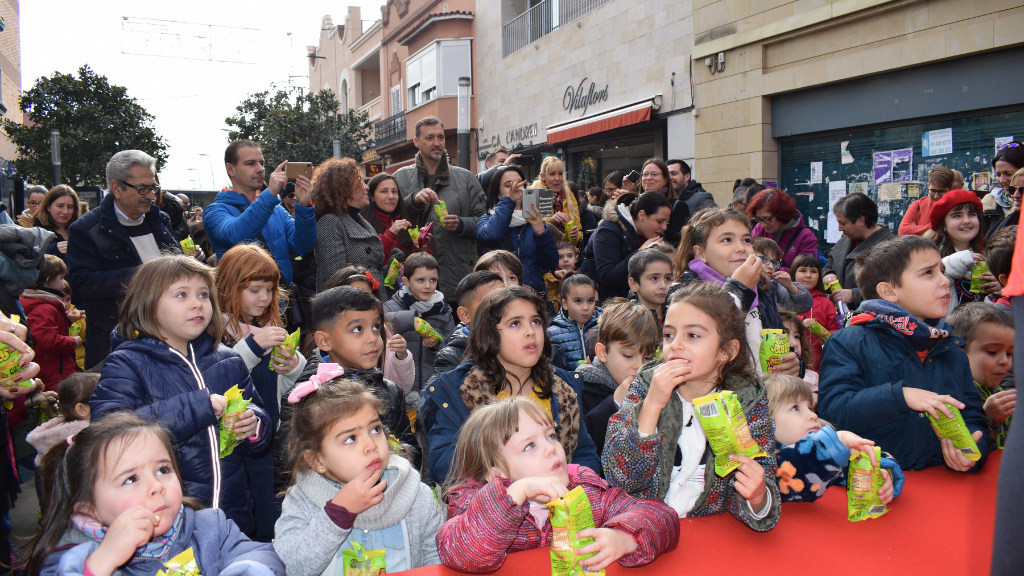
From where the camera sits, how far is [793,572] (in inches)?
64.6

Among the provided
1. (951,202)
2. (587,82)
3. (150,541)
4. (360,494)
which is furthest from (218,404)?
(587,82)

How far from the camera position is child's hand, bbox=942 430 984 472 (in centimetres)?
227

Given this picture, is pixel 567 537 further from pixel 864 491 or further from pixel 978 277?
pixel 978 277

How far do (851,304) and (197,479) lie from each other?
5124mm

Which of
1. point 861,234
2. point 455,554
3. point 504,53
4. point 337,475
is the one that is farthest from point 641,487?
point 504,53

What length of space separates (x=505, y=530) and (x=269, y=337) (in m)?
1.93

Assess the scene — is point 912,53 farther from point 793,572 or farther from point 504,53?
point 504,53

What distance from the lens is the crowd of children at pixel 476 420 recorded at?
1912mm

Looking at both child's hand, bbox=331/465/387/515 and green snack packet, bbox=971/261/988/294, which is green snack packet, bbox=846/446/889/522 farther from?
green snack packet, bbox=971/261/988/294

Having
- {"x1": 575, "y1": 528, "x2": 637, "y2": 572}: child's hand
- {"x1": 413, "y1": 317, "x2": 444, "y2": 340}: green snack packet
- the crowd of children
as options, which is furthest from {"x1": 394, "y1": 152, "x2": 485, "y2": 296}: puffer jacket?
{"x1": 575, "y1": 528, "x2": 637, "y2": 572}: child's hand

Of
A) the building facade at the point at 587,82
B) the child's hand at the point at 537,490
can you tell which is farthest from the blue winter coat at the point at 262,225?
the building facade at the point at 587,82

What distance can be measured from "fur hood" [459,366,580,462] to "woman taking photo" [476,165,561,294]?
2.66 metres

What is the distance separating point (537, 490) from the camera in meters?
1.82

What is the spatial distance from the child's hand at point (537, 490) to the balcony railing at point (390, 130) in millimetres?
26759
